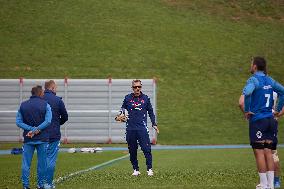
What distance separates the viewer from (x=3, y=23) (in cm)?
5825

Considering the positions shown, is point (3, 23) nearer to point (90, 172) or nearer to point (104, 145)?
point (104, 145)

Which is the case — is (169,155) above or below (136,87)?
below

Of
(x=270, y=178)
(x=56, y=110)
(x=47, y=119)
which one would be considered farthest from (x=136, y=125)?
(x=270, y=178)

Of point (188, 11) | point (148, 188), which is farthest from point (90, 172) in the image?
point (188, 11)

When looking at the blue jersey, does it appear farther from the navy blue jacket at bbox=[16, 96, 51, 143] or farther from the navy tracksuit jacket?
the navy tracksuit jacket

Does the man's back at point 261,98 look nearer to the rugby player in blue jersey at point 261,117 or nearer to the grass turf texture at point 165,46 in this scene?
the rugby player in blue jersey at point 261,117

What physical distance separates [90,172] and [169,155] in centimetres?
893

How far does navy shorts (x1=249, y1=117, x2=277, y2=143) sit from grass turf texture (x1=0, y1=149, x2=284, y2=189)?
1819 millimetres

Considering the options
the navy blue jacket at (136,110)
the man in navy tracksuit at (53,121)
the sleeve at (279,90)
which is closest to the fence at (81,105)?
the navy blue jacket at (136,110)

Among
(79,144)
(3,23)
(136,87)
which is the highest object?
(3,23)

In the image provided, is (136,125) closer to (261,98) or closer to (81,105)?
(261,98)

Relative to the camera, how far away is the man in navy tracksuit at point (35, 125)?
15359 mm

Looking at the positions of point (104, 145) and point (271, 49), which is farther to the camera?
point (271, 49)

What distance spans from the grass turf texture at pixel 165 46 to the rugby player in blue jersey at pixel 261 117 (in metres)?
27.3
